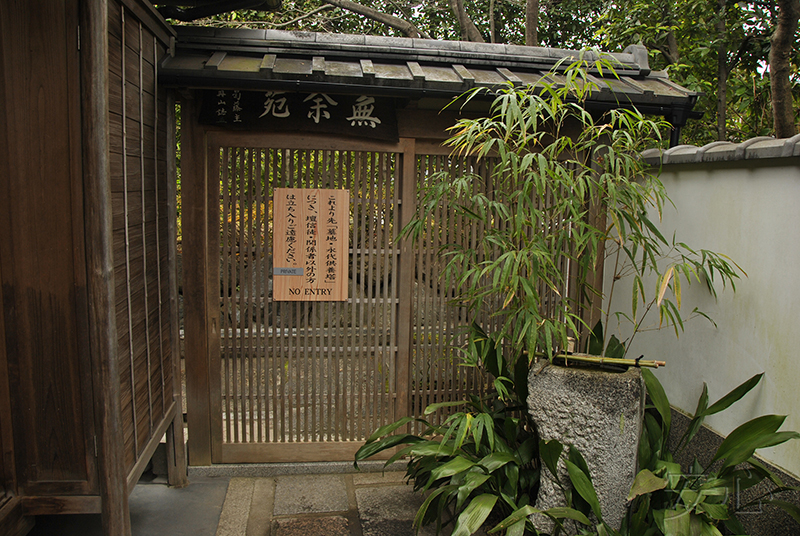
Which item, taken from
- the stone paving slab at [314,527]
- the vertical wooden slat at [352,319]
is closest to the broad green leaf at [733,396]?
the stone paving slab at [314,527]

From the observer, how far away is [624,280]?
5.16 metres

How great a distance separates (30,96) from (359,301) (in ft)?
9.58

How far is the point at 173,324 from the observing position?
449 cm

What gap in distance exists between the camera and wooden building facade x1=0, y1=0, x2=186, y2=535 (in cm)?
288

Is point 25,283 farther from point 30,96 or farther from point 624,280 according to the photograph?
point 624,280

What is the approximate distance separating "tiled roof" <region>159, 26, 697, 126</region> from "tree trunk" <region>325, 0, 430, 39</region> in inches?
270

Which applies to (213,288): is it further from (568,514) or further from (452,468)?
(568,514)

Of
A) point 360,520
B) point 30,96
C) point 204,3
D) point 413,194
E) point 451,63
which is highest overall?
point 204,3

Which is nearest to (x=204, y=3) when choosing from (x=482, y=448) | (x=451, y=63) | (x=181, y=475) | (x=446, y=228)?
(x=451, y=63)

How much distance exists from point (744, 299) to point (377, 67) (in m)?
3.31

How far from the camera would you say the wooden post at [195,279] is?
15.1 feet

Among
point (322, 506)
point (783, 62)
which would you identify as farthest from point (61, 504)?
point (783, 62)

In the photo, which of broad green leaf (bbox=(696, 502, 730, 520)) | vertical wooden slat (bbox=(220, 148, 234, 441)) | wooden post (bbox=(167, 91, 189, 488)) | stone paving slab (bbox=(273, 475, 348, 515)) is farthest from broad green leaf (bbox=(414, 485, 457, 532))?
wooden post (bbox=(167, 91, 189, 488))

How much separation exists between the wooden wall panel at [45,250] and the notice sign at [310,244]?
6.41ft
